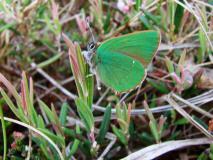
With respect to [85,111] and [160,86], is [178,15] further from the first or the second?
[85,111]

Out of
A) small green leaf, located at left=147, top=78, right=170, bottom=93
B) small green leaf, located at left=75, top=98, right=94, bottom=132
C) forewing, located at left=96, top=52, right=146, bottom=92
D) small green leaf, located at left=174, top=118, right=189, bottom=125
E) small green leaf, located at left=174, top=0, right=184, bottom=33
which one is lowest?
small green leaf, located at left=174, top=118, right=189, bottom=125

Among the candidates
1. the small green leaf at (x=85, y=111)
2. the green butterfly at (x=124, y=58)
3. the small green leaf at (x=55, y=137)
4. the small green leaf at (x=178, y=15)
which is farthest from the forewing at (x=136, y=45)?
the small green leaf at (x=178, y=15)

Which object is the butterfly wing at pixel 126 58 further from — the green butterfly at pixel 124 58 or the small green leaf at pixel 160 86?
the small green leaf at pixel 160 86

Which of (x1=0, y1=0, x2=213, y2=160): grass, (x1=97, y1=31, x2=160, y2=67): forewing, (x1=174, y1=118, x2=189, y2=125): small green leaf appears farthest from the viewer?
(x1=174, y1=118, x2=189, y2=125): small green leaf

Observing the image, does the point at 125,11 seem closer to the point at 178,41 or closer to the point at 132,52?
the point at 178,41

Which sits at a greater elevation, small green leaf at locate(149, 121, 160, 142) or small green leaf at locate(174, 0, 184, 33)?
small green leaf at locate(174, 0, 184, 33)

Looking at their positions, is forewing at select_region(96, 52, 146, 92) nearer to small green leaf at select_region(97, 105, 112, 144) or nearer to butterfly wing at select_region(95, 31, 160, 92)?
butterfly wing at select_region(95, 31, 160, 92)


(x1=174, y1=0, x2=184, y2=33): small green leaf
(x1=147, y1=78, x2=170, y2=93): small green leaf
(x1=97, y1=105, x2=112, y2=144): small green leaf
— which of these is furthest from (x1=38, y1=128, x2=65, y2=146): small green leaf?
(x1=174, y1=0, x2=184, y2=33): small green leaf
